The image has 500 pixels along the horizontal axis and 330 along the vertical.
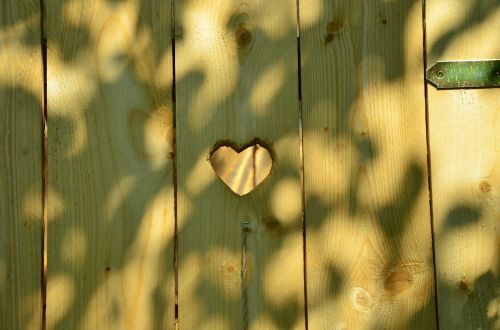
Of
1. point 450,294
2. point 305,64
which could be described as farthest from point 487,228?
point 305,64

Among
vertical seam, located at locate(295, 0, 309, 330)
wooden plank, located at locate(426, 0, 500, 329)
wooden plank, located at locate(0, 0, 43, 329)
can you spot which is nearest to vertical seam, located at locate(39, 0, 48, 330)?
wooden plank, located at locate(0, 0, 43, 329)

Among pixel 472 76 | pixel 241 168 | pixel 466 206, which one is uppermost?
pixel 472 76

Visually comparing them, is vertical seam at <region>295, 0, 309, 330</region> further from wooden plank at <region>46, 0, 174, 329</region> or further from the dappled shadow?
wooden plank at <region>46, 0, 174, 329</region>

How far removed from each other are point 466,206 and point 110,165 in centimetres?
92

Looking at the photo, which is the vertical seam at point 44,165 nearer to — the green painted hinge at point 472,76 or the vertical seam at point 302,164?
the vertical seam at point 302,164

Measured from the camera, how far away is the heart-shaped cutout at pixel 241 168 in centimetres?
145

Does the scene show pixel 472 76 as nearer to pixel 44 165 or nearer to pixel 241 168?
pixel 241 168

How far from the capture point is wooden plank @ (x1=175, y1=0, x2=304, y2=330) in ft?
4.74

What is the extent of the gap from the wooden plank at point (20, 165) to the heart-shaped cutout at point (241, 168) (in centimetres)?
46

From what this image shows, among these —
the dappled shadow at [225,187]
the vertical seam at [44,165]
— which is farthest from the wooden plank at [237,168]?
the vertical seam at [44,165]

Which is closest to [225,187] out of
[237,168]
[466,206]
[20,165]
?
[237,168]

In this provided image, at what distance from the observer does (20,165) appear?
143cm

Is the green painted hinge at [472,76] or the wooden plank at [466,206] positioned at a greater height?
the green painted hinge at [472,76]

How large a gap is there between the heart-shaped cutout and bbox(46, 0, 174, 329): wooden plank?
131mm
